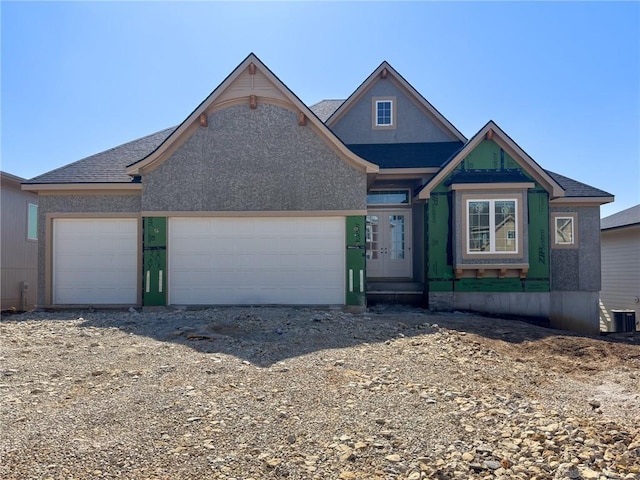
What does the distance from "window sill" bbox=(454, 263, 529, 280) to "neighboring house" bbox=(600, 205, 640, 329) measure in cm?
655

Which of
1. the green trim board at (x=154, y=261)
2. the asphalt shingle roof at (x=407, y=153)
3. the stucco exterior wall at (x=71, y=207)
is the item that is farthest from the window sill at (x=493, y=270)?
the stucco exterior wall at (x=71, y=207)

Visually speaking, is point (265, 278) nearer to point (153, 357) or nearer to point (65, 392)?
point (153, 357)

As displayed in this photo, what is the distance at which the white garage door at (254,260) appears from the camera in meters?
10.8

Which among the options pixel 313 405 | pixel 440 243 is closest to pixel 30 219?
pixel 440 243

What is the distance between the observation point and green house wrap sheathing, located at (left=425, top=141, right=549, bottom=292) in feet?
37.3

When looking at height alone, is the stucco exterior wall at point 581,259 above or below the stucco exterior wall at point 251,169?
below

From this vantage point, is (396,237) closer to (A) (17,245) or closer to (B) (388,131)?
(B) (388,131)

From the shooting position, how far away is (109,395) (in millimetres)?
4914

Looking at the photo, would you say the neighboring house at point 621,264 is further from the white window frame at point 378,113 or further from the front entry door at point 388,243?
the white window frame at point 378,113

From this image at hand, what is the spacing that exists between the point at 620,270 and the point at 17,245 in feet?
69.8

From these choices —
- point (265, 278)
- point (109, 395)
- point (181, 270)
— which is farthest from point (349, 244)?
point (109, 395)

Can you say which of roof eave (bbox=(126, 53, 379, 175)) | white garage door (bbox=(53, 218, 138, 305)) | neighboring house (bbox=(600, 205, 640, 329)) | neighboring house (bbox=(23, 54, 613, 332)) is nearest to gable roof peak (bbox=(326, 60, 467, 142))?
neighboring house (bbox=(23, 54, 613, 332))

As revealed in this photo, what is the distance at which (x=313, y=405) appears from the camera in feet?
15.3

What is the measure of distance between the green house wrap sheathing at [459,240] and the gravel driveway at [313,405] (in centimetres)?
320
